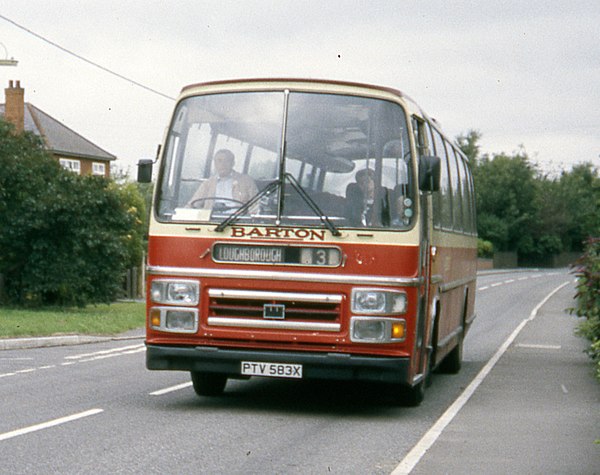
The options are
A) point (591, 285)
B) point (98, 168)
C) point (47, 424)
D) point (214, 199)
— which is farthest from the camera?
point (98, 168)

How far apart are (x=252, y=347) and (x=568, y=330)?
69.8ft

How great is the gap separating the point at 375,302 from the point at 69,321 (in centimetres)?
1670

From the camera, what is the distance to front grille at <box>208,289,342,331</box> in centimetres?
1084

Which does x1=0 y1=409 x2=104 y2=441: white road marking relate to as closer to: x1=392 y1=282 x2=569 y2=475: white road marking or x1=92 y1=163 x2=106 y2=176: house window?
x1=392 y1=282 x2=569 y2=475: white road marking

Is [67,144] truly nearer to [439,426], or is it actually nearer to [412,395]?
[412,395]

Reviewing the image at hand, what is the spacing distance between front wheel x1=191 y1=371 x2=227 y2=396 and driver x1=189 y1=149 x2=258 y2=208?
6.46ft

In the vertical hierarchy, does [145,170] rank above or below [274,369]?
above

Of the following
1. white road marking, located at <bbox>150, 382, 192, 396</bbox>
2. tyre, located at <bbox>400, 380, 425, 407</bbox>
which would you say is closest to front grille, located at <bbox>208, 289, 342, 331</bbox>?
tyre, located at <bbox>400, 380, 425, 407</bbox>

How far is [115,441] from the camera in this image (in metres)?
9.14

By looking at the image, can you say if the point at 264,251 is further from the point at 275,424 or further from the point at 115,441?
the point at 115,441

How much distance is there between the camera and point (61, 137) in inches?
3039

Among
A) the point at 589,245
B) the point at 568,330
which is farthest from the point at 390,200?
the point at 568,330

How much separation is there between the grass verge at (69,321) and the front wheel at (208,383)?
9.58 metres

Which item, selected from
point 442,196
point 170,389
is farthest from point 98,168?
point 170,389
